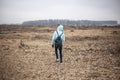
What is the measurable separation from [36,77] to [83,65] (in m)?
3.21

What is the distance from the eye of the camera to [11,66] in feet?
32.8

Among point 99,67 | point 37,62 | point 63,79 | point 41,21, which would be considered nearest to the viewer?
point 63,79

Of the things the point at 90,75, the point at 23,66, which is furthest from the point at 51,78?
the point at 23,66

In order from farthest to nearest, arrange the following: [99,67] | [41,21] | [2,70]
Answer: [41,21] → [99,67] → [2,70]

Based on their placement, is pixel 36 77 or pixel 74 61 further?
pixel 74 61

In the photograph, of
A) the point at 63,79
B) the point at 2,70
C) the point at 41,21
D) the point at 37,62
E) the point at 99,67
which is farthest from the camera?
the point at 41,21

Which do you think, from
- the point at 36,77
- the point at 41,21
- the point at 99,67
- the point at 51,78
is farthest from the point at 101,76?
the point at 41,21

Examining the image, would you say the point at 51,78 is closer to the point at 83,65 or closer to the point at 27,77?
the point at 27,77

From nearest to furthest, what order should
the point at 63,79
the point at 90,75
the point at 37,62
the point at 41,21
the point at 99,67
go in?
the point at 63,79 → the point at 90,75 → the point at 99,67 → the point at 37,62 → the point at 41,21

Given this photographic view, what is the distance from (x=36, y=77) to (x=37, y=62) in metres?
2.88

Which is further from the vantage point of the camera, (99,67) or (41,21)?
(41,21)

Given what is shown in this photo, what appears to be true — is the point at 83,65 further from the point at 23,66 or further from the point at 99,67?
the point at 23,66

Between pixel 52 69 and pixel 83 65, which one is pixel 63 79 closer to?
pixel 52 69

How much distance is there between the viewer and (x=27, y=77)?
8.16m
